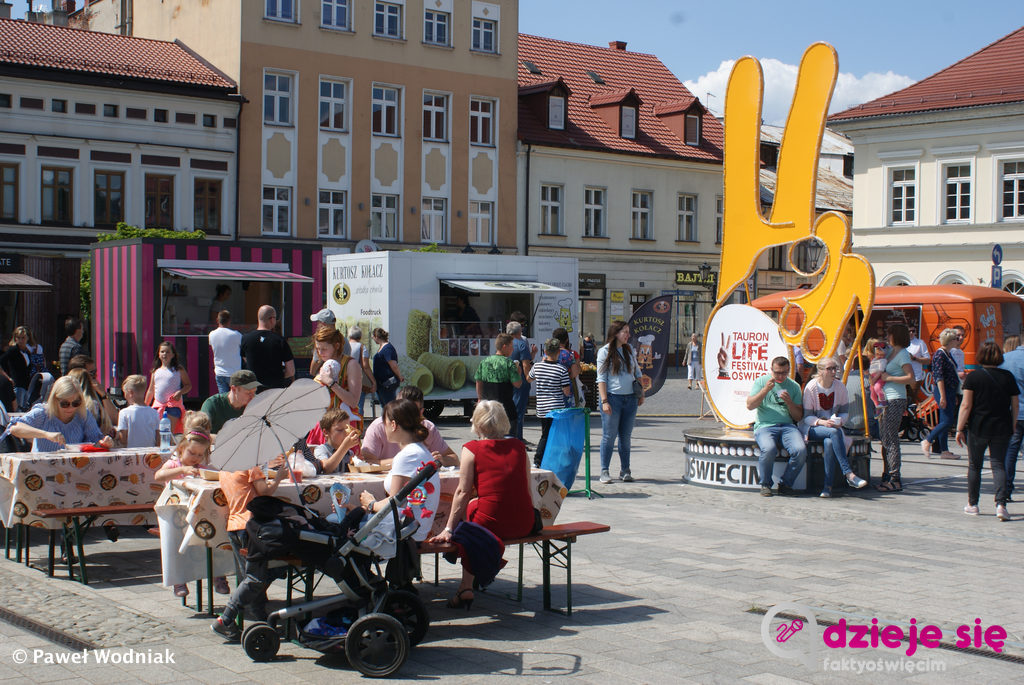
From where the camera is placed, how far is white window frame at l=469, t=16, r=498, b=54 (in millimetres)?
39938

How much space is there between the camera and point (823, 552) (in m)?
9.34

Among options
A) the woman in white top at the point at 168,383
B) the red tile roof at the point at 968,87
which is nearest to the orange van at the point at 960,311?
the red tile roof at the point at 968,87

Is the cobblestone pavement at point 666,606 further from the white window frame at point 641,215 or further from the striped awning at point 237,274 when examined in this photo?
the white window frame at point 641,215

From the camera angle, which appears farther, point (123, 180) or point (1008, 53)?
point (1008, 53)

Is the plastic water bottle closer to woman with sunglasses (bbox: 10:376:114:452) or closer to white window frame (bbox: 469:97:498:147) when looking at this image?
woman with sunglasses (bbox: 10:376:114:452)

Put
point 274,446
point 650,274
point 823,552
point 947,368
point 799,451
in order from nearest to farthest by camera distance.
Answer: point 274,446 < point 823,552 < point 799,451 < point 947,368 < point 650,274

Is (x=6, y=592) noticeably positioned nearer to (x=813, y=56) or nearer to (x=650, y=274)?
(x=813, y=56)

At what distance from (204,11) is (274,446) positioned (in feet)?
108

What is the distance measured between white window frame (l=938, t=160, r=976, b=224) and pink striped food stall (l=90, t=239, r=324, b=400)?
74.6 feet

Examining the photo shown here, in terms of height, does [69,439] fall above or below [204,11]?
below

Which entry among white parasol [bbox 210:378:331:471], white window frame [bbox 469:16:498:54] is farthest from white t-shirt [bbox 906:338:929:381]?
white window frame [bbox 469:16:498:54]

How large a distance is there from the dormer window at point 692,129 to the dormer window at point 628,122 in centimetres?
260

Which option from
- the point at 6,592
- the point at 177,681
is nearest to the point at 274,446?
the point at 177,681

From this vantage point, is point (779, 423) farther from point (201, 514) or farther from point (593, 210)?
point (593, 210)
